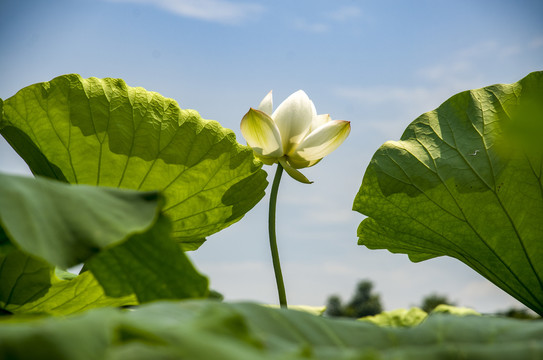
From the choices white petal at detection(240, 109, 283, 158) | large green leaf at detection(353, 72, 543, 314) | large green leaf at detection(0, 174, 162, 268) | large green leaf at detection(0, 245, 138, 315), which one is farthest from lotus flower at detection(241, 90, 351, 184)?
large green leaf at detection(0, 174, 162, 268)

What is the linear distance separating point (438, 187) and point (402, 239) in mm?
159

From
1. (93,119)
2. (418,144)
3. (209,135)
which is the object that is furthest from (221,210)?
(418,144)

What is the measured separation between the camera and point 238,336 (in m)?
0.28

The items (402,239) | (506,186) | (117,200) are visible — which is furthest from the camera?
(402,239)

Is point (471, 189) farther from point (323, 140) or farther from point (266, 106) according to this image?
point (266, 106)

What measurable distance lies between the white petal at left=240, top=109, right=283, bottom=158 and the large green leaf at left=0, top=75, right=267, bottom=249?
2.2 inches

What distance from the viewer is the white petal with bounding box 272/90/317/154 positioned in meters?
1.12

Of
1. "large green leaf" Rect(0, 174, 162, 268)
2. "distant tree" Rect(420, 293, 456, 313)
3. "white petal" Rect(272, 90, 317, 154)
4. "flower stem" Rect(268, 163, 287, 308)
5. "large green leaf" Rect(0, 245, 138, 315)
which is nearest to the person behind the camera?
"large green leaf" Rect(0, 174, 162, 268)

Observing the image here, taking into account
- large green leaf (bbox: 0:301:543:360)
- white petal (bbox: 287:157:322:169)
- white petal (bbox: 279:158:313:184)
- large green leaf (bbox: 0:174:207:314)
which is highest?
white petal (bbox: 287:157:322:169)

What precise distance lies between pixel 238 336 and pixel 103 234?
20 cm

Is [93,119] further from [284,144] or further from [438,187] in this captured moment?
[438,187]

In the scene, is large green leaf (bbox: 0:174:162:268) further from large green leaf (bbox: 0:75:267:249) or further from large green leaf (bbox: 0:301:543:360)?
large green leaf (bbox: 0:75:267:249)

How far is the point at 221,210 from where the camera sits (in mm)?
1101

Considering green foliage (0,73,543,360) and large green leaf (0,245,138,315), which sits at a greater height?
green foliage (0,73,543,360)
